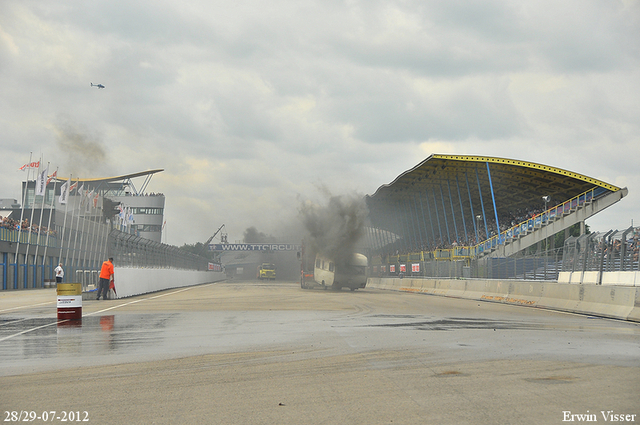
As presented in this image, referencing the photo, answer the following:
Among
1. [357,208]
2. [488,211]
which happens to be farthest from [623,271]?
[488,211]

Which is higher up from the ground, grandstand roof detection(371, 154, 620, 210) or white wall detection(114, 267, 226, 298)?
grandstand roof detection(371, 154, 620, 210)

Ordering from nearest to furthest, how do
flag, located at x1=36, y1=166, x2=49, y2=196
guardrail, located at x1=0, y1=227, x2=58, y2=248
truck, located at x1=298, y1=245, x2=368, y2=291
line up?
truck, located at x1=298, y1=245, x2=368, y2=291 < guardrail, located at x1=0, y1=227, x2=58, y2=248 < flag, located at x1=36, y1=166, x2=49, y2=196

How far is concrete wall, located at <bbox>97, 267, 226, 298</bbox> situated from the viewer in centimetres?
2942

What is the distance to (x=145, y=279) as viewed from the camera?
35344mm

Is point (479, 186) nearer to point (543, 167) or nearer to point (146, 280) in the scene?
point (543, 167)

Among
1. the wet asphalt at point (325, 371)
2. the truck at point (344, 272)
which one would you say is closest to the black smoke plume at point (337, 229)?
the truck at point (344, 272)

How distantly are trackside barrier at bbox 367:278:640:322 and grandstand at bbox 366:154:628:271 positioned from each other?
17.5 meters

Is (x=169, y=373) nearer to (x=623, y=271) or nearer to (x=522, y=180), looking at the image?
(x=623, y=271)

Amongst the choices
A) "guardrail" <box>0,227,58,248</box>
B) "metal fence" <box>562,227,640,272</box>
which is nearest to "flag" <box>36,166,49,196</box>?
"guardrail" <box>0,227,58,248</box>

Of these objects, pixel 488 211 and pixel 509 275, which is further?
pixel 488 211

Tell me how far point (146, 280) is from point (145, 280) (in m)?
0.35

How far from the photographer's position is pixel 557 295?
20547mm

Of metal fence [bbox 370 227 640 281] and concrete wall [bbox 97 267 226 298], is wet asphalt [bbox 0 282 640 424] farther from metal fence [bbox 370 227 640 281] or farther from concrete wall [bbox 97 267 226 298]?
concrete wall [bbox 97 267 226 298]

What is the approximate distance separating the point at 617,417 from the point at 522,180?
2108 inches
